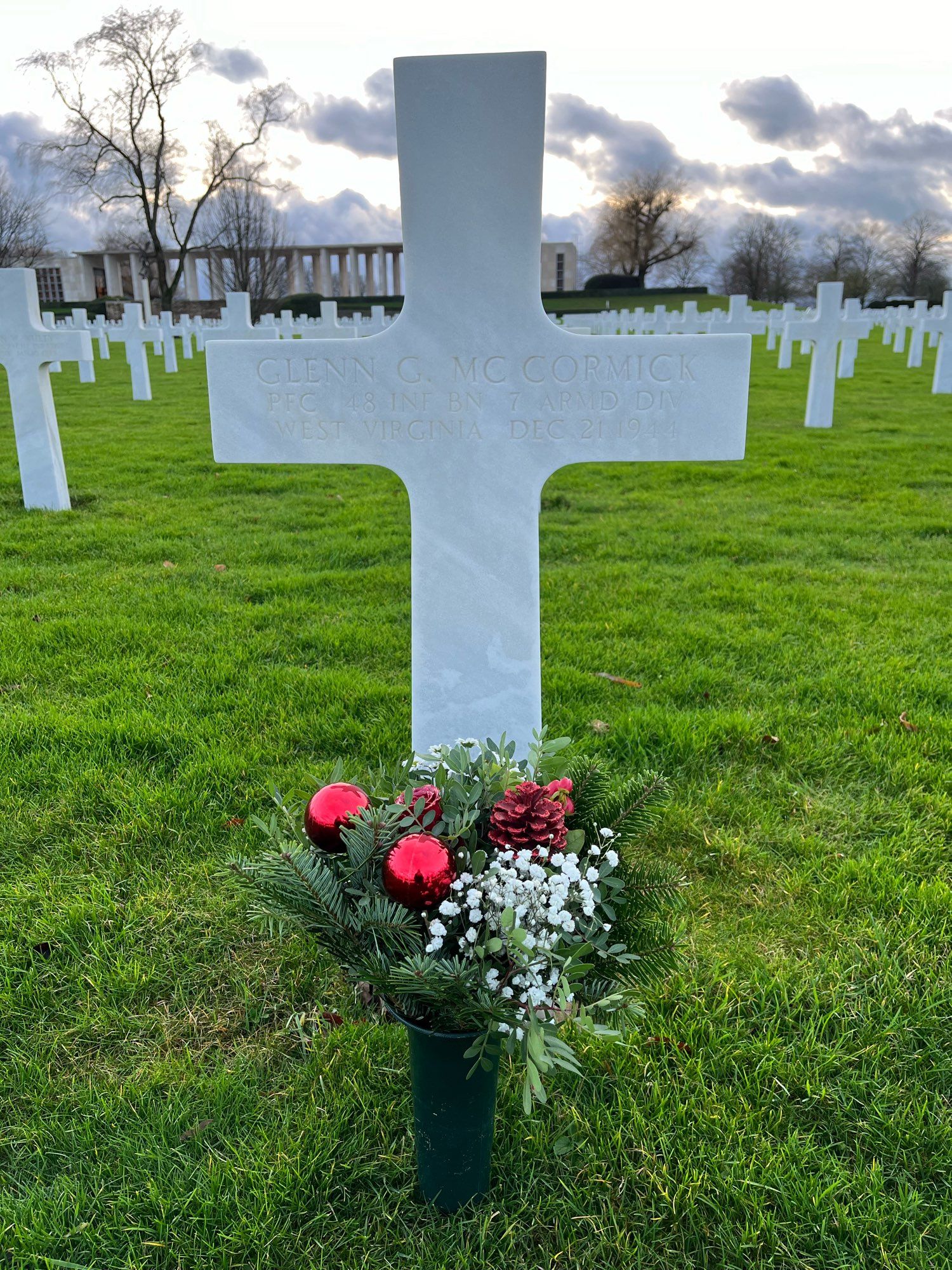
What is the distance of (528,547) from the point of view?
8.38ft

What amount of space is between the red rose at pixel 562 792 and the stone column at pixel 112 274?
8574 centimetres

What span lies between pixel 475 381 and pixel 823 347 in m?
10.1

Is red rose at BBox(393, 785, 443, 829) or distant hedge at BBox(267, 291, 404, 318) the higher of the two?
distant hedge at BBox(267, 291, 404, 318)

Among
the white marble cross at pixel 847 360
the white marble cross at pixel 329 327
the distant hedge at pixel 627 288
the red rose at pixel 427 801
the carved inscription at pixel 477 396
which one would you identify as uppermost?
the distant hedge at pixel 627 288

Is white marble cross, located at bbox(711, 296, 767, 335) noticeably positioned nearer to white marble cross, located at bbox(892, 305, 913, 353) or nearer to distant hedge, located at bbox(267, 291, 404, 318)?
white marble cross, located at bbox(892, 305, 913, 353)

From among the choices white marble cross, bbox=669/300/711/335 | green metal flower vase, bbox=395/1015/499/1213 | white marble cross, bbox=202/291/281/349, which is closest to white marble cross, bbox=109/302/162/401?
white marble cross, bbox=202/291/281/349

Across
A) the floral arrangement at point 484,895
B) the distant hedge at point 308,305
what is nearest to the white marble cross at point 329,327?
the floral arrangement at point 484,895

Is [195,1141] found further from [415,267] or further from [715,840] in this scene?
[415,267]

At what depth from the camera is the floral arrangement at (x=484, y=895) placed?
4.83 ft

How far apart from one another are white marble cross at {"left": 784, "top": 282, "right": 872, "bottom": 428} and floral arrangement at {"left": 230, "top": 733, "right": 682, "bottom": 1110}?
10.6m

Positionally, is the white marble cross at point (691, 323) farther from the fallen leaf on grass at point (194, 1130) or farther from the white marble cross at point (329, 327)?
the fallen leaf on grass at point (194, 1130)

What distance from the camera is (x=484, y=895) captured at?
5.28 ft

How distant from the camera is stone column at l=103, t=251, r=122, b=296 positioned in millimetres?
75625

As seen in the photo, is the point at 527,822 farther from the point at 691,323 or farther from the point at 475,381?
the point at 691,323
